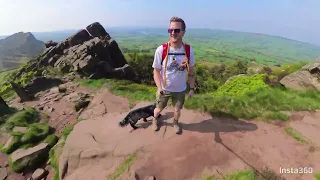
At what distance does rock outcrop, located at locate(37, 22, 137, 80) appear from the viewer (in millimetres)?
19972

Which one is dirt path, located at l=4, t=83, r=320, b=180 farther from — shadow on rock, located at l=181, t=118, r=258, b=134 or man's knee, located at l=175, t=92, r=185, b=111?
man's knee, located at l=175, t=92, r=185, b=111

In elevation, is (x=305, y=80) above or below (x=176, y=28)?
below

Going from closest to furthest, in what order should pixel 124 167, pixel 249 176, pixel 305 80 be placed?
pixel 249 176 → pixel 124 167 → pixel 305 80

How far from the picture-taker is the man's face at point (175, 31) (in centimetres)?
535

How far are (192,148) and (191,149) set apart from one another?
0.05 m

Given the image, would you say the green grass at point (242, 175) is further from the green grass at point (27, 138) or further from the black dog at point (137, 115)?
the green grass at point (27, 138)

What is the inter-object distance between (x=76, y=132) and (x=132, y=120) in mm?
2031

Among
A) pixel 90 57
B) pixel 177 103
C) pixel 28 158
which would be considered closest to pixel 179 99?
pixel 177 103

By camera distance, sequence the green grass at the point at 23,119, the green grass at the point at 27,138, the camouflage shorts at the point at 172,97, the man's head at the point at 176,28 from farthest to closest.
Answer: the green grass at the point at 23,119 → the green grass at the point at 27,138 → the camouflage shorts at the point at 172,97 → the man's head at the point at 176,28

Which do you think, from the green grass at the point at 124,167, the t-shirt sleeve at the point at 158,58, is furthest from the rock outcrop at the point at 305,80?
the green grass at the point at 124,167

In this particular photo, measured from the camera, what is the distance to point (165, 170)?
17.5 ft

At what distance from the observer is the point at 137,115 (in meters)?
7.11

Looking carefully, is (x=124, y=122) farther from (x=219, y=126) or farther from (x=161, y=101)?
(x=219, y=126)

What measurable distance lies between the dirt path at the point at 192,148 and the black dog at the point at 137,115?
0.21 m
